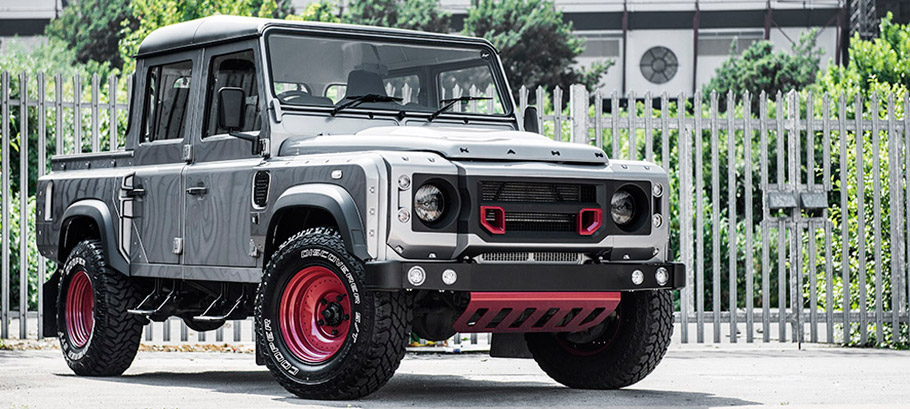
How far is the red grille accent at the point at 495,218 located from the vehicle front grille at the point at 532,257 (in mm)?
148

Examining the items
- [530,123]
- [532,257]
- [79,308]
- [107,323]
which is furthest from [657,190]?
[79,308]

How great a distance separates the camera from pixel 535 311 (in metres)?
8.49

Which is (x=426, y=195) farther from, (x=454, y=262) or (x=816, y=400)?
(x=816, y=400)

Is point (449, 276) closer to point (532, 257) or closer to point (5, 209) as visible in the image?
point (532, 257)

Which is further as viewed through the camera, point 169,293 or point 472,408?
point 169,293

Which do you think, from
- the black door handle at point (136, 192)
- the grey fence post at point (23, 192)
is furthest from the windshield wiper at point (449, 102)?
the grey fence post at point (23, 192)

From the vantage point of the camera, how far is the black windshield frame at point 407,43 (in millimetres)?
9461

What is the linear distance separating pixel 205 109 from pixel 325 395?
265 cm

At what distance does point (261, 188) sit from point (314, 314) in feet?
3.10

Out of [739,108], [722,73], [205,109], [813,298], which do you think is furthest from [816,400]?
[722,73]

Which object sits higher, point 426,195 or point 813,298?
point 426,195

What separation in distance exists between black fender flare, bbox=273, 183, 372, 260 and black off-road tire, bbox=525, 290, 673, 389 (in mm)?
2016

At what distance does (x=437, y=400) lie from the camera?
878cm

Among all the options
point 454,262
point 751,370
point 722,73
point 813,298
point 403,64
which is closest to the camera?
point 454,262
